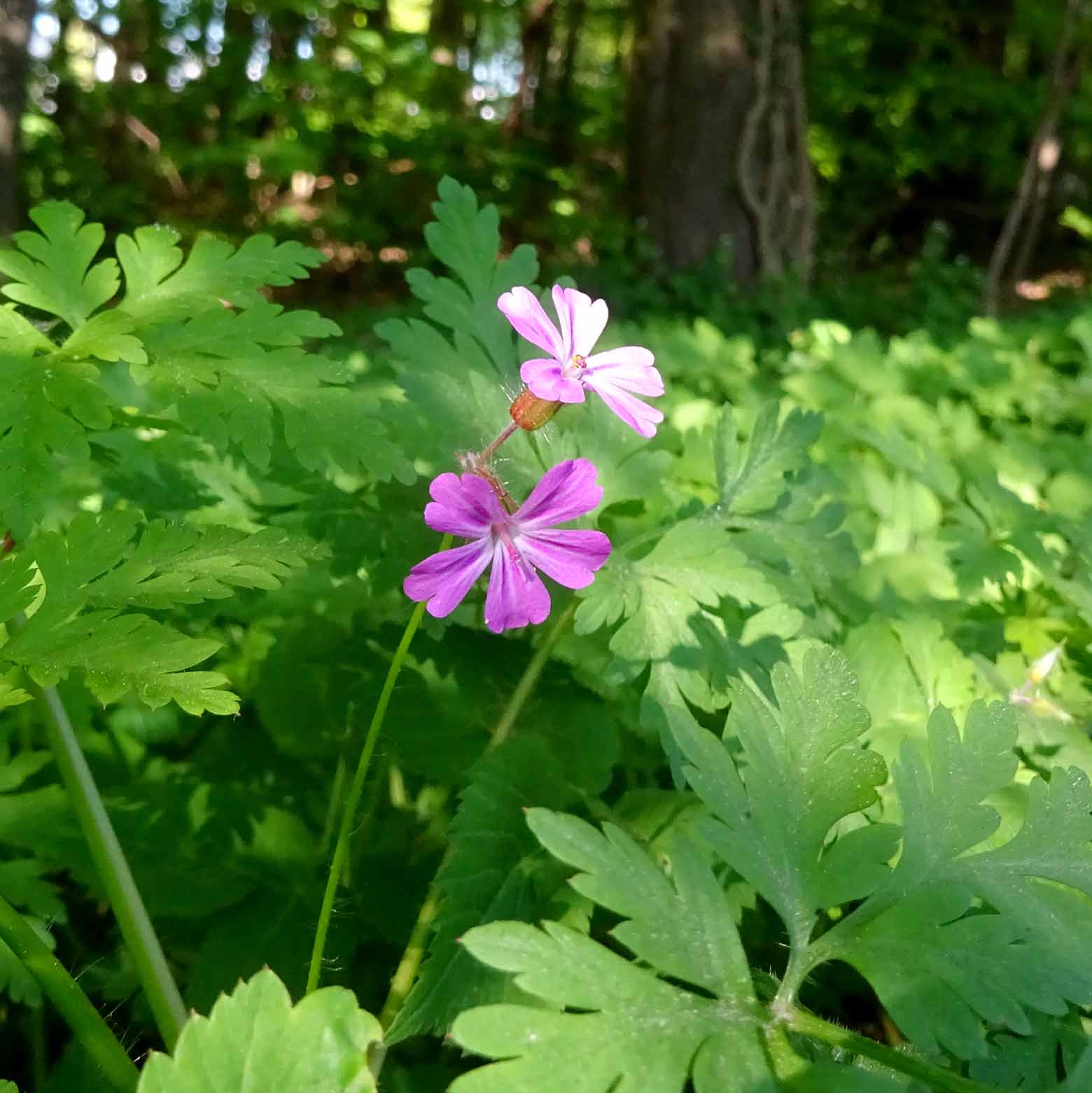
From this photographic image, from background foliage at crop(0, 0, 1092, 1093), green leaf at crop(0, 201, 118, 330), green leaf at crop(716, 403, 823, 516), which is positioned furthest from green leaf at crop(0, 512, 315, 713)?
green leaf at crop(716, 403, 823, 516)

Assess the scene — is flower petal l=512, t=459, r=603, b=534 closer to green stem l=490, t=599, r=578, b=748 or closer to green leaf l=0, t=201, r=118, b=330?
green stem l=490, t=599, r=578, b=748

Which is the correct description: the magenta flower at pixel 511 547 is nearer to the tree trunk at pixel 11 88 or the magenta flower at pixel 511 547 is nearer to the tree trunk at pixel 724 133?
the tree trunk at pixel 11 88

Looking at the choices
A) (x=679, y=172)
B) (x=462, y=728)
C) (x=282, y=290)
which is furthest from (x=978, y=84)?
(x=462, y=728)

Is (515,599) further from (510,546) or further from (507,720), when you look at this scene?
(507,720)

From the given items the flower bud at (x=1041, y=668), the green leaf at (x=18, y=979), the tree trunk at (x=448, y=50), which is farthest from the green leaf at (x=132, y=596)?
the tree trunk at (x=448, y=50)

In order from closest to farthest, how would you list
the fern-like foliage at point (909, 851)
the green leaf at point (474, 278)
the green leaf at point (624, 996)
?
the green leaf at point (624, 996) → the fern-like foliage at point (909, 851) → the green leaf at point (474, 278)
